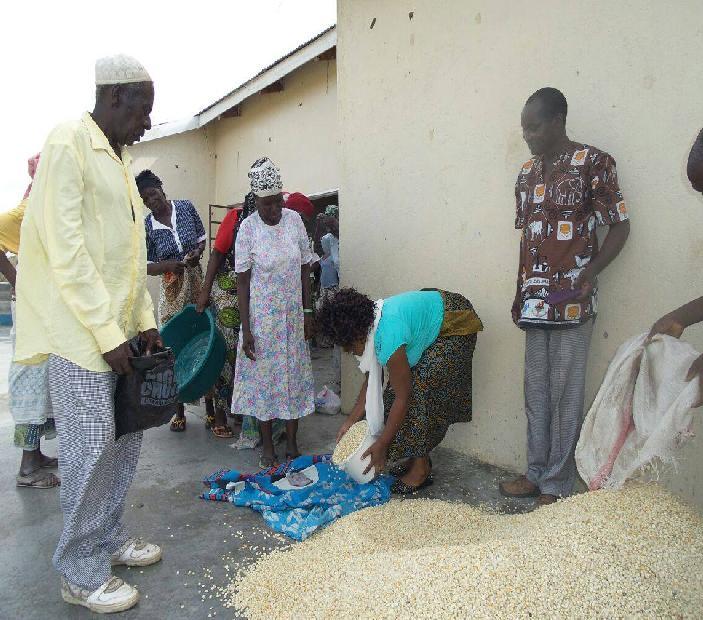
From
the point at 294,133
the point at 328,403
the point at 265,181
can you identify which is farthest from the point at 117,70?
the point at 294,133

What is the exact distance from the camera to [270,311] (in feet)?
11.8

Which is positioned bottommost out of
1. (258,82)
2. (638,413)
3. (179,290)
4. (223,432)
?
(223,432)

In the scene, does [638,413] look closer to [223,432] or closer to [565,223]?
[565,223]

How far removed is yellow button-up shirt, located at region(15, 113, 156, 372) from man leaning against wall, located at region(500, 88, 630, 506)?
185 cm

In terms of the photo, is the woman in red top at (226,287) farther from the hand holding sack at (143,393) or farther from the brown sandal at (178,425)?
the hand holding sack at (143,393)

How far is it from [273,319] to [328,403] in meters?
1.47

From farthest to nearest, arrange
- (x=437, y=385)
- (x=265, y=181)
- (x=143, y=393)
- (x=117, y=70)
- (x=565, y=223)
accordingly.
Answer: (x=265, y=181) < (x=437, y=385) < (x=565, y=223) < (x=143, y=393) < (x=117, y=70)

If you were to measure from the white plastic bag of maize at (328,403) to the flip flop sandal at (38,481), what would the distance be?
81.3 inches

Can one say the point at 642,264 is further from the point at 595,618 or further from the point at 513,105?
the point at 595,618

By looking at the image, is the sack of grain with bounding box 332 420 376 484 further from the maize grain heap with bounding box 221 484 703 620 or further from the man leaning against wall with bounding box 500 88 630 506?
the man leaning against wall with bounding box 500 88 630 506

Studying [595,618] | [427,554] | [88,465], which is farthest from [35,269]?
[595,618]

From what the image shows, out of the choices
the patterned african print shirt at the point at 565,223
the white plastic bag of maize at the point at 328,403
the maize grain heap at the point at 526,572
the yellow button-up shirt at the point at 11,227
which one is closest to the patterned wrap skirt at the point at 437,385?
the patterned african print shirt at the point at 565,223

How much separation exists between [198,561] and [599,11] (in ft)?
10.5

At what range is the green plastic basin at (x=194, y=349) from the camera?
151 inches
